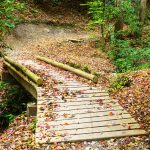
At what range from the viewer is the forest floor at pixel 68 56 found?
633 centimetres

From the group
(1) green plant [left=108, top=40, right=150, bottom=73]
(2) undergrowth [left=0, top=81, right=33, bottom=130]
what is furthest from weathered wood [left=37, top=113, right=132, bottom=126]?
(1) green plant [left=108, top=40, right=150, bottom=73]

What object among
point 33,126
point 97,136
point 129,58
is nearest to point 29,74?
point 33,126

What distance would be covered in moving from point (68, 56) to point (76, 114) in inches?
453

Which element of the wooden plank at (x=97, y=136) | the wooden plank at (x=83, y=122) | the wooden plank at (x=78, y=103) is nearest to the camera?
the wooden plank at (x=97, y=136)

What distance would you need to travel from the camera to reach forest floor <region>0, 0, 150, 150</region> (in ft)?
20.8

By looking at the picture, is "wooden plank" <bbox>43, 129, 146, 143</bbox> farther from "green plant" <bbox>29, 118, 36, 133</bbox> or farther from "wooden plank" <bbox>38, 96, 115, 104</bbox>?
"wooden plank" <bbox>38, 96, 115, 104</bbox>

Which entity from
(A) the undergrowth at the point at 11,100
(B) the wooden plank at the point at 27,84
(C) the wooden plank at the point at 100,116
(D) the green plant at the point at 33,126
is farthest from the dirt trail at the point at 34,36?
(C) the wooden plank at the point at 100,116

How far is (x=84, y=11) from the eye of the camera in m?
30.2

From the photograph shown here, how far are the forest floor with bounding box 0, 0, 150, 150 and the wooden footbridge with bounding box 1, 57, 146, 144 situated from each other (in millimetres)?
221

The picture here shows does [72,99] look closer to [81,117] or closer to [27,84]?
[81,117]

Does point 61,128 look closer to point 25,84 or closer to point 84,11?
point 25,84

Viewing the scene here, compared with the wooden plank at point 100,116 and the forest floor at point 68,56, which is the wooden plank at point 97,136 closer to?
the forest floor at point 68,56

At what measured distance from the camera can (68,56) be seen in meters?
18.8

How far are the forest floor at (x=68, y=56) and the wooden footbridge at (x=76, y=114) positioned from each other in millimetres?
221
